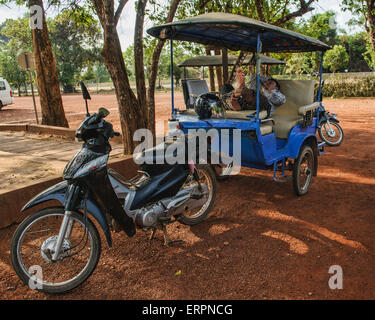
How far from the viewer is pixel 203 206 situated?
4141mm

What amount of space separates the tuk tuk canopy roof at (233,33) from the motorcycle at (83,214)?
6.34ft

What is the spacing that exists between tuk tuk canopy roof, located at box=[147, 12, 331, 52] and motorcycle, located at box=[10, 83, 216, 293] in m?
1.93

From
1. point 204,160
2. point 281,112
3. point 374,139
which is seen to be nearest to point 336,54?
point 374,139

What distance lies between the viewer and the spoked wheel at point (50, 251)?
2729 mm

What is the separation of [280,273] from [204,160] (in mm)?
1670

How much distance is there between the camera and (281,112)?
5.66 meters

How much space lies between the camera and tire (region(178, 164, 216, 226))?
394 centimetres

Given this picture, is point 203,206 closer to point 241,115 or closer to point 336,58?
point 241,115

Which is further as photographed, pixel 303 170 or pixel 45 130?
pixel 45 130

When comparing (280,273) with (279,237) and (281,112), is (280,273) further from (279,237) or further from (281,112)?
(281,112)

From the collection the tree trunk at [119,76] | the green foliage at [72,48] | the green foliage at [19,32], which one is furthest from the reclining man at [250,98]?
the green foliage at [19,32]

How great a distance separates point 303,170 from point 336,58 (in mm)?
36668

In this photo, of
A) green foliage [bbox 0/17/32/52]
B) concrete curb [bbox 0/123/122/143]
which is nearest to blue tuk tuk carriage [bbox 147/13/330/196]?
concrete curb [bbox 0/123/122/143]

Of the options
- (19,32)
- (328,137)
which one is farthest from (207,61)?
(19,32)
